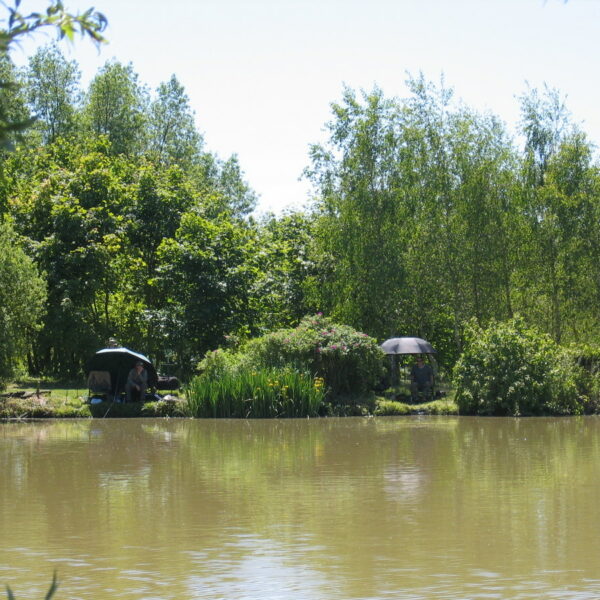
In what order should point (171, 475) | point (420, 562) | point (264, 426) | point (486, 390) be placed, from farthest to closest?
point (486, 390) < point (264, 426) < point (171, 475) < point (420, 562)

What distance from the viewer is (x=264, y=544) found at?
946 centimetres

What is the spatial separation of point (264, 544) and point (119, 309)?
87.9ft

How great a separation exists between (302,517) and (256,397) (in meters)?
13.4

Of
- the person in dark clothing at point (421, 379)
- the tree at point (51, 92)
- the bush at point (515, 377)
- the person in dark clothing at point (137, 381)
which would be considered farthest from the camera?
the tree at point (51, 92)

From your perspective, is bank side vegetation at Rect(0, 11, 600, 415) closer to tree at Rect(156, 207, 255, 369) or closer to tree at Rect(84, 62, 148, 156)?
tree at Rect(156, 207, 255, 369)

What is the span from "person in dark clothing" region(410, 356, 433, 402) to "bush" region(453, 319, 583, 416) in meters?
1.45

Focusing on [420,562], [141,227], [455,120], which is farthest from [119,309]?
[420,562]

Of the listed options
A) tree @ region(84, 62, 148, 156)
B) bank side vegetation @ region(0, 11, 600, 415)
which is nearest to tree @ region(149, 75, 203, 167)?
tree @ region(84, 62, 148, 156)

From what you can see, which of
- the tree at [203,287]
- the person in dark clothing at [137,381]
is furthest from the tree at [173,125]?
the person in dark clothing at [137,381]

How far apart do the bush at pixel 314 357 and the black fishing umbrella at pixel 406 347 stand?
4.13ft

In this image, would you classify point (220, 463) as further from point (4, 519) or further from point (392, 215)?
point (392, 215)

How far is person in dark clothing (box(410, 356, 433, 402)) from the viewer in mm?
26500

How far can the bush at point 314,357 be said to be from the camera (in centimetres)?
2542

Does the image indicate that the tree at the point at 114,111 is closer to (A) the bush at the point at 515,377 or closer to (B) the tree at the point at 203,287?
(B) the tree at the point at 203,287
